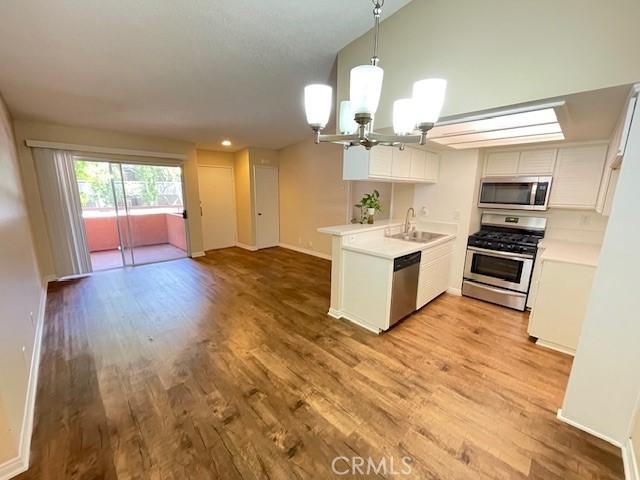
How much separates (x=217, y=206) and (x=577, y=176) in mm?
6630

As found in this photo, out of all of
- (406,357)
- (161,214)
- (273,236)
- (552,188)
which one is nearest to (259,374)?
Result: (406,357)

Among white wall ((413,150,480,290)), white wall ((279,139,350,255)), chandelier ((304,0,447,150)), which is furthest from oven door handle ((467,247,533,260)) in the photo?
chandelier ((304,0,447,150))

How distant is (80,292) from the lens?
3.81 m

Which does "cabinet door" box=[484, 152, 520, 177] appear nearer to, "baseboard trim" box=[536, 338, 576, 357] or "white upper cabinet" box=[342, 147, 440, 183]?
"white upper cabinet" box=[342, 147, 440, 183]

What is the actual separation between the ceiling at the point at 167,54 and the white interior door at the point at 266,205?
8.44 feet

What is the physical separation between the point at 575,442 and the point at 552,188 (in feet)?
8.75

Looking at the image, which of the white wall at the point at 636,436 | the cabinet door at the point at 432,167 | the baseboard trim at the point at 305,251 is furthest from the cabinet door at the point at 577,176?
the baseboard trim at the point at 305,251

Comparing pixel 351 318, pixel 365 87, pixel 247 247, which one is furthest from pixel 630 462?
pixel 247 247

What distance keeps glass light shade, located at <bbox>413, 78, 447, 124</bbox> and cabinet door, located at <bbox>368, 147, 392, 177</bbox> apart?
4.45 ft

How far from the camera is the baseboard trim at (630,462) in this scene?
52.5 inches

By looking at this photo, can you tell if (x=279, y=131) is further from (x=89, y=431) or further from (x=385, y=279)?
(x=89, y=431)

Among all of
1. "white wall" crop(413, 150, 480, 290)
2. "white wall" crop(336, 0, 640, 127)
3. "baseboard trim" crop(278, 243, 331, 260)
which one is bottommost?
"baseboard trim" crop(278, 243, 331, 260)

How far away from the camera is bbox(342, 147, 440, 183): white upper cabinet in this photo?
104 inches

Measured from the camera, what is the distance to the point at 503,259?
322 centimetres
